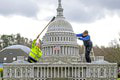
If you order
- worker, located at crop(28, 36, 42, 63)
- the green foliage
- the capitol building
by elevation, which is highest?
the green foliage

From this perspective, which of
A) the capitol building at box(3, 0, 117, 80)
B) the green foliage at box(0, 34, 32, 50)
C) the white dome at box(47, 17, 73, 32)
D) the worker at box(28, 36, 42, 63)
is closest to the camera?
the capitol building at box(3, 0, 117, 80)

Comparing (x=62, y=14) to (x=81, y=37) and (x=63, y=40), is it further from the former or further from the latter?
(x=81, y=37)

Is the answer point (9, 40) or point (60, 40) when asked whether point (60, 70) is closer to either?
point (60, 40)

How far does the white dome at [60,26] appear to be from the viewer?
121250mm

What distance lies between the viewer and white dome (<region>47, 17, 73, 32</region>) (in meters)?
121

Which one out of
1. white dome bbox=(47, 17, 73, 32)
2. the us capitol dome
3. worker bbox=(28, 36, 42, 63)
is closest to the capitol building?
worker bbox=(28, 36, 42, 63)

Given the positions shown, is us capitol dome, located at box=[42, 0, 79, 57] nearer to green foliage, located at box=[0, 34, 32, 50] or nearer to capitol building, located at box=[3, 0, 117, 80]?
capitol building, located at box=[3, 0, 117, 80]

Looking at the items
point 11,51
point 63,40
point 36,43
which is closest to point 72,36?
point 63,40

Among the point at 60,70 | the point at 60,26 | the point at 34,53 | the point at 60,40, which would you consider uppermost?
the point at 60,26

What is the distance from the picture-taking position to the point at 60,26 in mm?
121750

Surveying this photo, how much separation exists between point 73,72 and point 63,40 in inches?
553

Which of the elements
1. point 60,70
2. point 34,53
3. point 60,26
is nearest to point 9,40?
point 60,26

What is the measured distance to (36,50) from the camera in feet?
377

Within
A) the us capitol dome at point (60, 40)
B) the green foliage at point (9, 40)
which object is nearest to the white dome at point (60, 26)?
the us capitol dome at point (60, 40)
